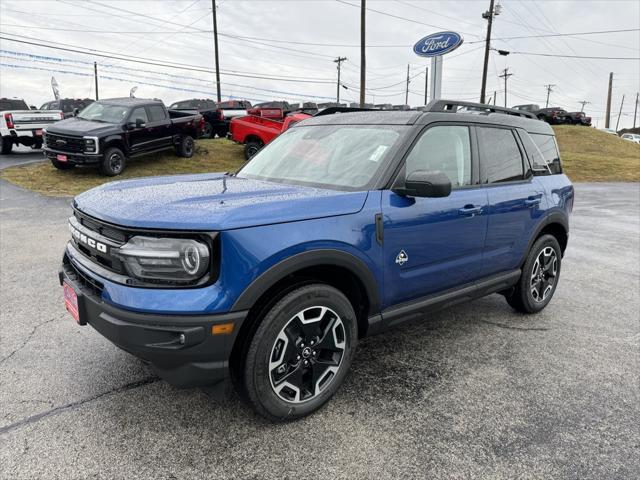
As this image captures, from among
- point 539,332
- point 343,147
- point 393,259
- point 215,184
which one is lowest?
point 539,332

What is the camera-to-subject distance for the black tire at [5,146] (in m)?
15.8

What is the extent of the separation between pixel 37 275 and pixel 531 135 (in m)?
5.34

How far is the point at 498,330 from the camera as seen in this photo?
13.2 feet

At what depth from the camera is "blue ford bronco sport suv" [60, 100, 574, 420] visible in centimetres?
222

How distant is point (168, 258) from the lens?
2.22 m

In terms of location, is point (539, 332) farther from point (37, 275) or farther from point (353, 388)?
point (37, 275)

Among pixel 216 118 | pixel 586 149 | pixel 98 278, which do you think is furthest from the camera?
pixel 586 149

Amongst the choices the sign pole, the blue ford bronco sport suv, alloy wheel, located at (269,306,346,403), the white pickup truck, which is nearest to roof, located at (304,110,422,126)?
the blue ford bronco sport suv

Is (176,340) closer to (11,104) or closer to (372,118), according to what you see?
(372,118)

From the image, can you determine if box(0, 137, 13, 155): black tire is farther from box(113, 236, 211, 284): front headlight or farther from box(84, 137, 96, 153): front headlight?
box(113, 236, 211, 284): front headlight

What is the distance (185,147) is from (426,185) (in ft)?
43.7

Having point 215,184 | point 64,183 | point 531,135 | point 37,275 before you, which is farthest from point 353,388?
point 64,183

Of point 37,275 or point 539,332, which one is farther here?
point 37,275

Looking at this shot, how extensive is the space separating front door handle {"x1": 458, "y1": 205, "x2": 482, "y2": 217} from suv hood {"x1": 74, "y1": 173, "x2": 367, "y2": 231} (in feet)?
2.92
